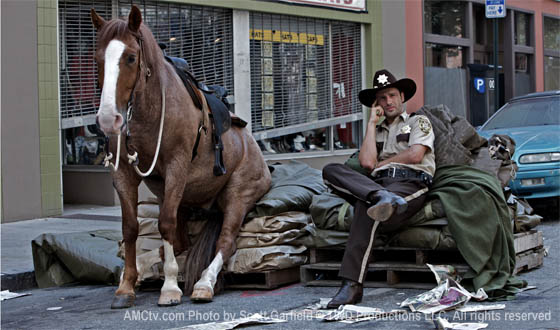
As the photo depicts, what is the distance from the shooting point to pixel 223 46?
1508cm

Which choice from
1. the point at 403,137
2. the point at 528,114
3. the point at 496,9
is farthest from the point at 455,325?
the point at 496,9

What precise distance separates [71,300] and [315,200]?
92.0 inches

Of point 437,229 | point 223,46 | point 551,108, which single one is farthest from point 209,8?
point 437,229

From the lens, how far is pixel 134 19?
6.03 meters

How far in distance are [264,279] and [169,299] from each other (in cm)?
103

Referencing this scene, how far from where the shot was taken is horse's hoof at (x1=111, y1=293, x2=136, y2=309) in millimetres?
6357

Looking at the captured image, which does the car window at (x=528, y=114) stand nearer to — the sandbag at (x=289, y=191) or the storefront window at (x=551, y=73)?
the sandbag at (x=289, y=191)

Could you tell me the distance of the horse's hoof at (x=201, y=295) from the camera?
21.1ft

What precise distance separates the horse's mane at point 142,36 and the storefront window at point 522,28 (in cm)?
2049

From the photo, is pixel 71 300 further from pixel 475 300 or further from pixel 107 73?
pixel 475 300

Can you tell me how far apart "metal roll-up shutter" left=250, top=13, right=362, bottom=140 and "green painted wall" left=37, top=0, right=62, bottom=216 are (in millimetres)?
4440

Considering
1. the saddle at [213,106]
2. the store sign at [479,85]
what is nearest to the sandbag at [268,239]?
the saddle at [213,106]

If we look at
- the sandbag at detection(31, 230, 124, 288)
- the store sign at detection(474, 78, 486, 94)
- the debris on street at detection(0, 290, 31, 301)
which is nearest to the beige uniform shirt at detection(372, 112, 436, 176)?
the sandbag at detection(31, 230, 124, 288)

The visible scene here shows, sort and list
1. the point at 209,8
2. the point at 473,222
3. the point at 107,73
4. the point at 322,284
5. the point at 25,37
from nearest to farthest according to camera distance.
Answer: the point at 107,73
the point at 473,222
the point at 322,284
the point at 25,37
the point at 209,8
